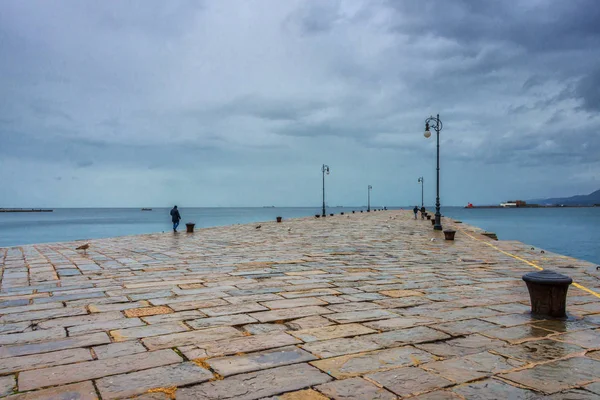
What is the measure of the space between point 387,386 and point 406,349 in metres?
0.84

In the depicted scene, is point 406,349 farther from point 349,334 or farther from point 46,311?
point 46,311

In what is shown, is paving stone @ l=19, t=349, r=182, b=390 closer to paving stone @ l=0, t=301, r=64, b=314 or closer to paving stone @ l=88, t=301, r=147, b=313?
paving stone @ l=88, t=301, r=147, b=313

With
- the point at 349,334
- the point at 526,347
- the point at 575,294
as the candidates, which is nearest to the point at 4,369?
the point at 349,334

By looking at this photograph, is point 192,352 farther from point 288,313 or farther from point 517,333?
point 517,333

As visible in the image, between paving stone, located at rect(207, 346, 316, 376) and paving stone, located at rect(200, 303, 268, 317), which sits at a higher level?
paving stone, located at rect(200, 303, 268, 317)

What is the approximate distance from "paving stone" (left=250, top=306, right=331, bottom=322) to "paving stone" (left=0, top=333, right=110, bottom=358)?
1.61m

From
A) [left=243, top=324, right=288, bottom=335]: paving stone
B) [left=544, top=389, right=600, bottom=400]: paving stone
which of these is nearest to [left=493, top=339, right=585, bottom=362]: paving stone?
[left=544, top=389, right=600, bottom=400]: paving stone

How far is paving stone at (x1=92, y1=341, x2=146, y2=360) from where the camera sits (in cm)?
380

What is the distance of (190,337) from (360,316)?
1895mm

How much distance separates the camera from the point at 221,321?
4.87 meters

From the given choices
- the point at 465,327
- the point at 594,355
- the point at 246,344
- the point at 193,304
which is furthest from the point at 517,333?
the point at 193,304

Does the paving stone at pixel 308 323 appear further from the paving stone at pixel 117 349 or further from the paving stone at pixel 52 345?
the paving stone at pixel 52 345

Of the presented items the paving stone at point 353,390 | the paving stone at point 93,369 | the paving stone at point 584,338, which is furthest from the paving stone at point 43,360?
the paving stone at point 584,338

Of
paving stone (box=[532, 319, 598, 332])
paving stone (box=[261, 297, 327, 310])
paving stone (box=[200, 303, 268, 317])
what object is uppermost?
paving stone (box=[200, 303, 268, 317])
